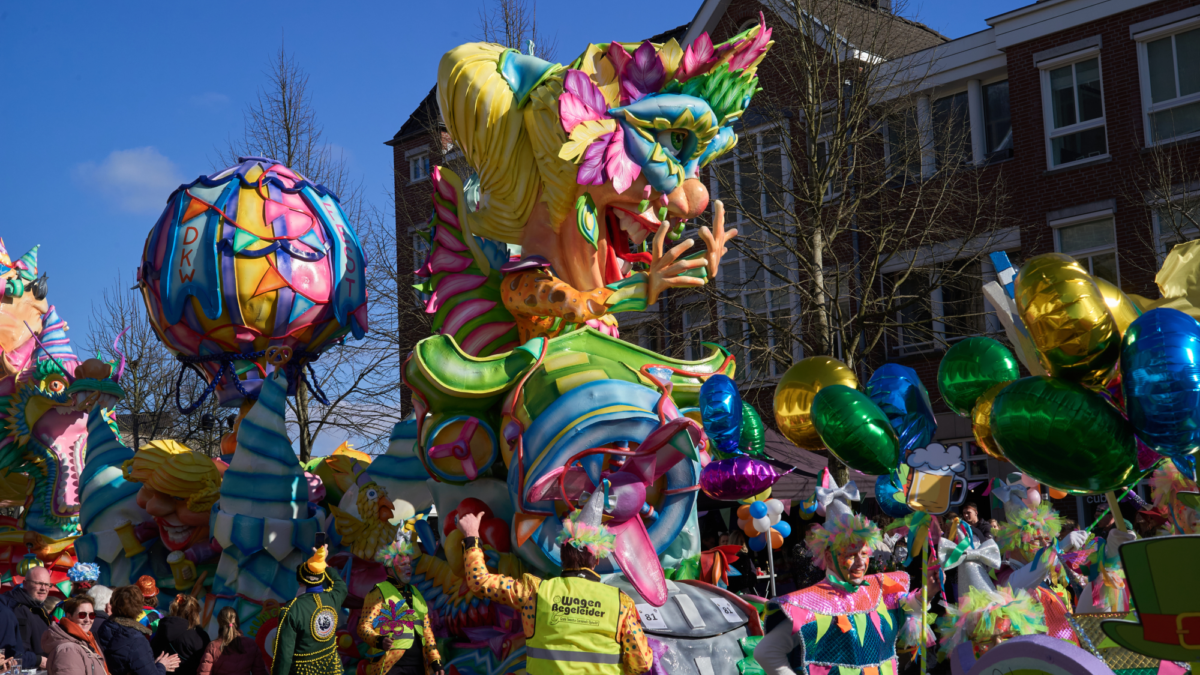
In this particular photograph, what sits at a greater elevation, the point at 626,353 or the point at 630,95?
the point at 630,95

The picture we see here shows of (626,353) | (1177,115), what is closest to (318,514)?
(626,353)

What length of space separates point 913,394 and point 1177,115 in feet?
42.1

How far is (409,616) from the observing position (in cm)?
764

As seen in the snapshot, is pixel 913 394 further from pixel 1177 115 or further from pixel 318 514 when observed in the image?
pixel 1177 115

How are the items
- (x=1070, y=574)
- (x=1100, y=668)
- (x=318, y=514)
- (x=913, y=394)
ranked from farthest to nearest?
(x=318, y=514)
(x=1070, y=574)
(x=913, y=394)
(x=1100, y=668)

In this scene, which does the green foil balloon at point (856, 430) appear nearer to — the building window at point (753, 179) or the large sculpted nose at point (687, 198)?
the large sculpted nose at point (687, 198)

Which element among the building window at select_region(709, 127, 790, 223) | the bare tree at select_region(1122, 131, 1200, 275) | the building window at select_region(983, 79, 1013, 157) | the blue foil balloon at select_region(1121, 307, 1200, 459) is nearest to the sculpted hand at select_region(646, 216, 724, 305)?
the blue foil balloon at select_region(1121, 307, 1200, 459)

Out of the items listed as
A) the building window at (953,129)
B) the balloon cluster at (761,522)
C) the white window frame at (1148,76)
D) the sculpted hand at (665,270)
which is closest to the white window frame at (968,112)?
the building window at (953,129)

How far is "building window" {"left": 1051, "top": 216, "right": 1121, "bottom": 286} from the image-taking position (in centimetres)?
1694

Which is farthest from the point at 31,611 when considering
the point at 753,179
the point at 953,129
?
the point at 953,129

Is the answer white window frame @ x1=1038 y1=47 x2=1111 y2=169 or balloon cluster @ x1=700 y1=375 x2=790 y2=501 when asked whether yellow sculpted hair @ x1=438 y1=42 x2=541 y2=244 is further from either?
white window frame @ x1=1038 y1=47 x2=1111 y2=169

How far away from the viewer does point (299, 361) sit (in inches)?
414

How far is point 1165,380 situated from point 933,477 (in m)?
2.62

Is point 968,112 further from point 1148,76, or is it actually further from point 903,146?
point 903,146
